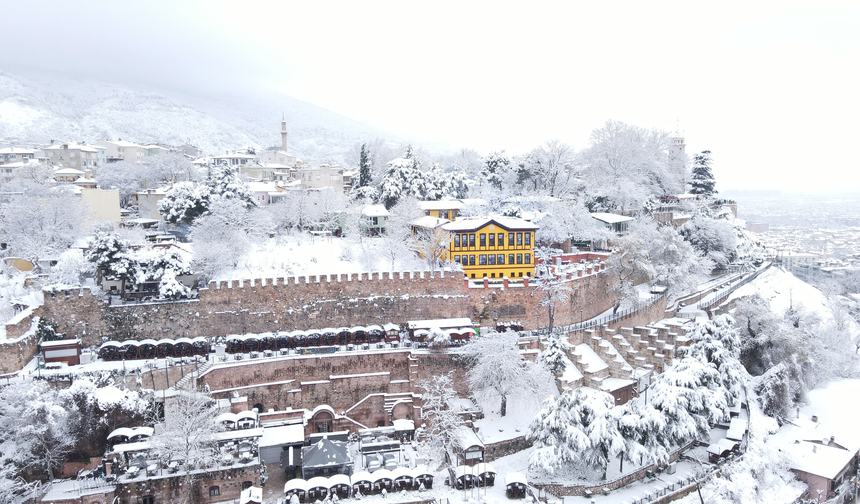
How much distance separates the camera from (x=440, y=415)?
24297 mm

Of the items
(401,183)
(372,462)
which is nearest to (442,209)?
(401,183)

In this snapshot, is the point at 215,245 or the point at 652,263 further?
the point at 652,263

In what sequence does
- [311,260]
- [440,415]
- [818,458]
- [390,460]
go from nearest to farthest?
[390,460], [440,415], [818,458], [311,260]

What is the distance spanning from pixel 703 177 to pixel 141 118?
4145 inches

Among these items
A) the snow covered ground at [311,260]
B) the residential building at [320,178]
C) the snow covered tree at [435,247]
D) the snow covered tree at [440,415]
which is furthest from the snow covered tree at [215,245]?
the residential building at [320,178]

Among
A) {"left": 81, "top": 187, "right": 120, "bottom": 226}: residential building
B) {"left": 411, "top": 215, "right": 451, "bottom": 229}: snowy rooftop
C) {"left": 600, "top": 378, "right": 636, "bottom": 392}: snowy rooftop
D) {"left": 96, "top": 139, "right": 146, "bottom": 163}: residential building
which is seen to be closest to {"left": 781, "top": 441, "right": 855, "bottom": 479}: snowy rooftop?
{"left": 600, "top": 378, "right": 636, "bottom": 392}: snowy rooftop

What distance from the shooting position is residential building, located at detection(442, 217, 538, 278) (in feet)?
113

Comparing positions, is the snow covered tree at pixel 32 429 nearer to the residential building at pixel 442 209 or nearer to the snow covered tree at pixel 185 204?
the snow covered tree at pixel 185 204

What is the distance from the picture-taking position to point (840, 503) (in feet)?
80.2

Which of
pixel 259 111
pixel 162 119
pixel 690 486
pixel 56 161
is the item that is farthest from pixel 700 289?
pixel 259 111

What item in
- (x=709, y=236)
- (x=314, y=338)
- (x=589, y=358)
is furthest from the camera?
(x=709, y=236)

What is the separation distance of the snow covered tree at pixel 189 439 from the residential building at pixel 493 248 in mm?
17039

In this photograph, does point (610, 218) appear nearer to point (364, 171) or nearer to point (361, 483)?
point (364, 171)

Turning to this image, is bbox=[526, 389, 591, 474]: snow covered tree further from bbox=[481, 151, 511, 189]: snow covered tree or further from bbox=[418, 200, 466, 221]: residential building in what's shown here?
bbox=[481, 151, 511, 189]: snow covered tree
